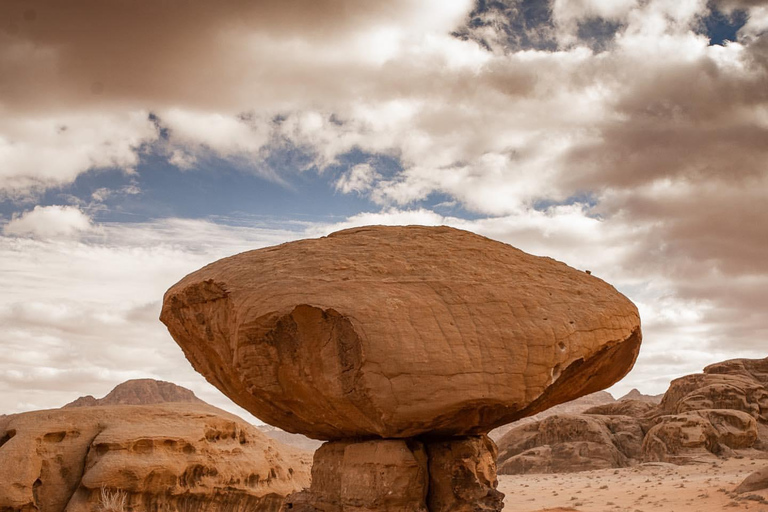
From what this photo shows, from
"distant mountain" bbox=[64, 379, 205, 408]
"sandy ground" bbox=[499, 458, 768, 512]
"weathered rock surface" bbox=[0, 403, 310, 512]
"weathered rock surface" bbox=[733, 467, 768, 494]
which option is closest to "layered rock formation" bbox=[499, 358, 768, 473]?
"sandy ground" bbox=[499, 458, 768, 512]

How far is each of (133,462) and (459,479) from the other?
7.81m

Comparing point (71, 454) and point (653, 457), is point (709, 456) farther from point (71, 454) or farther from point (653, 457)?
point (71, 454)

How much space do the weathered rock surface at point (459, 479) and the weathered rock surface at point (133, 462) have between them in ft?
24.1

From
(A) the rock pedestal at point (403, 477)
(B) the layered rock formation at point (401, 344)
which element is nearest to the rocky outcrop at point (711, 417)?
(B) the layered rock formation at point (401, 344)

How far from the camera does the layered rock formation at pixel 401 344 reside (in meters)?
7.37

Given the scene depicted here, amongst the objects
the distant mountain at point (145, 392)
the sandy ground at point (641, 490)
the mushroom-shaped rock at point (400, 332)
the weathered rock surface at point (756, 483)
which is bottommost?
the sandy ground at point (641, 490)

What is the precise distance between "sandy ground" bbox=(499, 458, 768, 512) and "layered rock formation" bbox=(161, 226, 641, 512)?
8033 millimetres

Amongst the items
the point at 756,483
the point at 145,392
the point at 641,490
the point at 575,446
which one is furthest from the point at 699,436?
the point at 145,392

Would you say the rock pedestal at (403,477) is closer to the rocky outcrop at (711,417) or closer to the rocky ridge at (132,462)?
the rocky ridge at (132,462)

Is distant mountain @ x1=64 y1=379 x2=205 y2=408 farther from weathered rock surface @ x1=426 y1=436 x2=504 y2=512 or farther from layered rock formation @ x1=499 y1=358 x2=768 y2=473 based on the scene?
weathered rock surface @ x1=426 y1=436 x2=504 y2=512

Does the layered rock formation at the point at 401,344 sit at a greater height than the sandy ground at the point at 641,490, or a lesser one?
greater

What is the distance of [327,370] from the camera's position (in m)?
7.68

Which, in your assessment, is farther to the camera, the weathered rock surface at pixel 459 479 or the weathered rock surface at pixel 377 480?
the weathered rock surface at pixel 459 479

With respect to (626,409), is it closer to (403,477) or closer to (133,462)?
(133,462)
